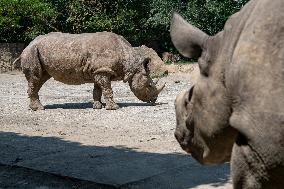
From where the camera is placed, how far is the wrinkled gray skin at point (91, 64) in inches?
424

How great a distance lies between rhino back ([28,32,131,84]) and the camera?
35.2ft

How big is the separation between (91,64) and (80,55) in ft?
0.90

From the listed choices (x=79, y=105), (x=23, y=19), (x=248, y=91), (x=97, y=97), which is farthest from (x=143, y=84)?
(x=23, y=19)

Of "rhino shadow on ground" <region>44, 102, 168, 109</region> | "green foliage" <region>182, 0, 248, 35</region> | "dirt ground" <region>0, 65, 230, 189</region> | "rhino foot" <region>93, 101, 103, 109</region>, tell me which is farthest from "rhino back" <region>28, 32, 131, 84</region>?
"green foliage" <region>182, 0, 248, 35</region>

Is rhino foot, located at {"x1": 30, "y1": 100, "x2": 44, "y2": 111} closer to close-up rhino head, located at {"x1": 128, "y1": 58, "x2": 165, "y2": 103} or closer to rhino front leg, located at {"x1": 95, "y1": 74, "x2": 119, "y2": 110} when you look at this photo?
rhino front leg, located at {"x1": 95, "y1": 74, "x2": 119, "y2": 110}

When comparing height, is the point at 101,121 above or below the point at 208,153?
below

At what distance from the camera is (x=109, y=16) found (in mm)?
24047

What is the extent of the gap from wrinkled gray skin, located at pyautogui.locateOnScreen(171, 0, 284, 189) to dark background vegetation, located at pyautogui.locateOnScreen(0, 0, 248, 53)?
20.0 meters

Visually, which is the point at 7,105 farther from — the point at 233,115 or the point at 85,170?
the point at 233,115

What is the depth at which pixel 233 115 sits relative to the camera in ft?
5.98

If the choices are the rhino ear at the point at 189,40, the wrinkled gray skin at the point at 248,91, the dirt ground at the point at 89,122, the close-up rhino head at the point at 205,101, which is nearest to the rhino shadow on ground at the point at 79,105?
the dirt ground at the point at 89,122

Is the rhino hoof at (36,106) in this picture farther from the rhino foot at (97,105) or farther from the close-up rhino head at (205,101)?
the close-up rhino head at (205,101)

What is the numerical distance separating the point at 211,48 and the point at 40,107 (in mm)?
9382

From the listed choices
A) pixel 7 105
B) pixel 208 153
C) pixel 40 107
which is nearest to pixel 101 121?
pixel 40 107
